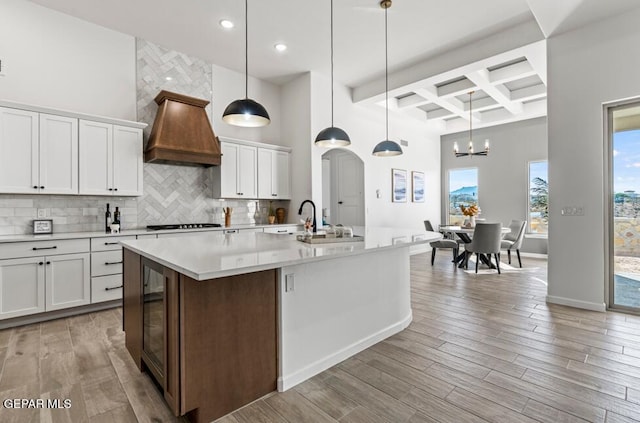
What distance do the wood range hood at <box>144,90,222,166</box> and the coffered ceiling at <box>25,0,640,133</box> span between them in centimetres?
87

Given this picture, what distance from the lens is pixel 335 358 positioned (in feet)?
7.66

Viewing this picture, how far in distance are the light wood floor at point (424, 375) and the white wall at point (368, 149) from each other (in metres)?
2.95

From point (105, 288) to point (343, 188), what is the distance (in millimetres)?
4827

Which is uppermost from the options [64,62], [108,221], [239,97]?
[239,97]

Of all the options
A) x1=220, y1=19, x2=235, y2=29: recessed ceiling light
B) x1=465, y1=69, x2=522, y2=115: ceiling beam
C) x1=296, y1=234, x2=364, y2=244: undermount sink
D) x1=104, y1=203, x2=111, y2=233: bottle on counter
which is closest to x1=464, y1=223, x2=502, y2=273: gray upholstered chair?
x1=465, y1=69, x2=522, y2=115: ceiling beam

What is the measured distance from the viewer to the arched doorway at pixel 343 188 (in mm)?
6672

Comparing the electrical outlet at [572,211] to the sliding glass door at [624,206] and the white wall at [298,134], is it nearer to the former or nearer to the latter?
the sliding glass door at [624,206]

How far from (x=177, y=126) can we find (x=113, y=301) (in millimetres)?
2276

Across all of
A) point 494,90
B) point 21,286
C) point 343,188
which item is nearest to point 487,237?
point 494,90

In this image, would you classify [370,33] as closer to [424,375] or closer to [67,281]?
[424,375]

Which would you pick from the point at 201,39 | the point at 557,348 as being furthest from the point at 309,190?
the point at 557,348

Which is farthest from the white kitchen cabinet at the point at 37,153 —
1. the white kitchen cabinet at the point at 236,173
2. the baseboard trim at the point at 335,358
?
the baseboard trim at the point at 335,358

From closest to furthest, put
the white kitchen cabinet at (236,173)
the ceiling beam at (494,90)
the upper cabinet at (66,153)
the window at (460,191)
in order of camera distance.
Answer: the upper cabinet at (66,153), the white kitchen cabinet at (236,173), the ceiling beam at (494,90), the window at (460,191)

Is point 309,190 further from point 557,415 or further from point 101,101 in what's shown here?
point 557,415
